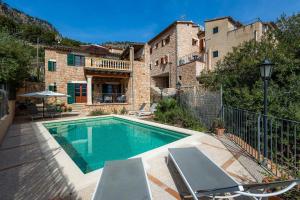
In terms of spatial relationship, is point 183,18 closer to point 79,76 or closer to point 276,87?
point 79,76

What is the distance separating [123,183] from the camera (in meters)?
2.84

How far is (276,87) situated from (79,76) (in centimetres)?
1609

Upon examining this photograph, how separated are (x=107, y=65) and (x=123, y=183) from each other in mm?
16069

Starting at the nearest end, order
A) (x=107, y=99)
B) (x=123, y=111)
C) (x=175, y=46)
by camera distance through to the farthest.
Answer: (x=123, y=111), (x=107, y=99), (x=175, y=46)

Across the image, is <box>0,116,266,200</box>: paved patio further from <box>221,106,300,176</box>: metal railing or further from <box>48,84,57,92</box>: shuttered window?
<box>48,84,57,92</box>: shuttered window

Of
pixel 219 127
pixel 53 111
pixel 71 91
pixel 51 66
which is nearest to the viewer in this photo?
pixel 219 127

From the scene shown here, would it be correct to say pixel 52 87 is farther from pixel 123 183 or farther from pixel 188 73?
pixel 123 183

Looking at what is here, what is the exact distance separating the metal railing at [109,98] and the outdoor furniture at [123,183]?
1527cm

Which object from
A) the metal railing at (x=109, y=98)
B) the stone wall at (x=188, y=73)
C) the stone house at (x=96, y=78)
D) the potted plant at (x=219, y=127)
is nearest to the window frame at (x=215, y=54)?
the stone wall at (x=188, y=73)

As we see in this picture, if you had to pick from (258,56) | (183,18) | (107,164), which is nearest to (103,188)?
(107,164)

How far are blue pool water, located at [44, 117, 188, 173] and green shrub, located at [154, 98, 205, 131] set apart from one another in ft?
4.45

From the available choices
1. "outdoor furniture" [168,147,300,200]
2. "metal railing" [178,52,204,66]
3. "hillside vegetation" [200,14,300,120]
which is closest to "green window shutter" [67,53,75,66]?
"hillside vegetation" [200,14,300,120]

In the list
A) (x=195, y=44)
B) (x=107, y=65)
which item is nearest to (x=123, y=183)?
(x=107, y=65)

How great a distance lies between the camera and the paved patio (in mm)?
3139
